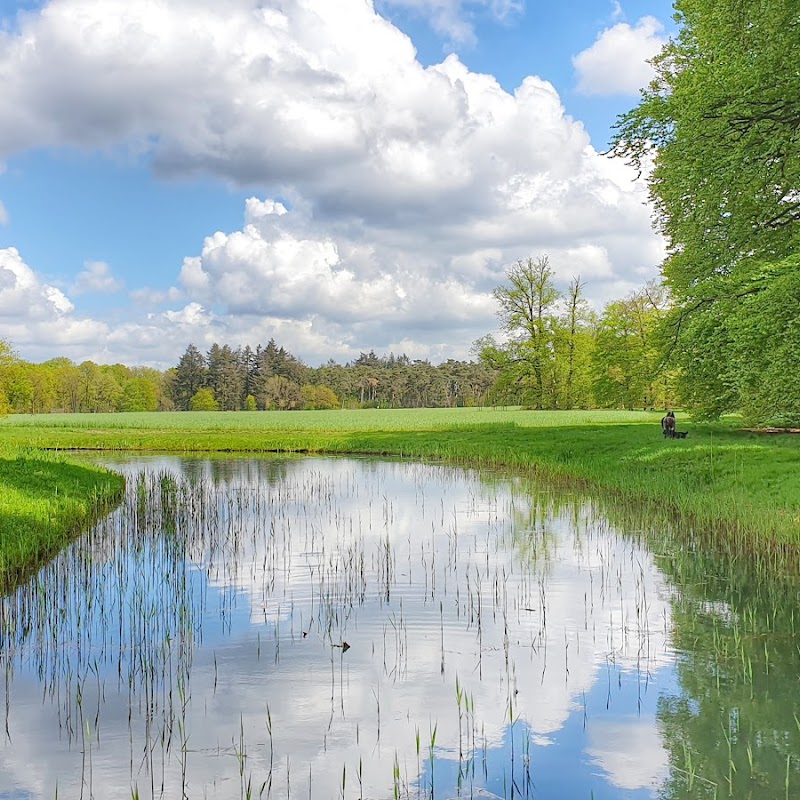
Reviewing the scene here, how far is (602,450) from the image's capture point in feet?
103

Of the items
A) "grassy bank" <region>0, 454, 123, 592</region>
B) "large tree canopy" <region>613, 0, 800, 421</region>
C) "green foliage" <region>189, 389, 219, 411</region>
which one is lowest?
"grassy bank" <region>0, 454, 123, 592</region>

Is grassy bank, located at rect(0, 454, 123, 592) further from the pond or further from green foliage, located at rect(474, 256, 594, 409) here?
green foliage, located at rect(474, 256, 594, 409)

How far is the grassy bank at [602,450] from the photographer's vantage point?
17016mm

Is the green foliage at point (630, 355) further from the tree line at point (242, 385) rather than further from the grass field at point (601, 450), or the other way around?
the tree line at point (242, 385)

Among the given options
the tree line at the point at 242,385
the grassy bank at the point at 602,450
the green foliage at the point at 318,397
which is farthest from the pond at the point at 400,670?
the green foliage at the point at 318,397

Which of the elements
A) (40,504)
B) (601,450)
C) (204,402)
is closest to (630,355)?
(601,450)

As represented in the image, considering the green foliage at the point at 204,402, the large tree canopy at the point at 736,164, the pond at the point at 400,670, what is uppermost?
the large tree canopy at the point at 736,164

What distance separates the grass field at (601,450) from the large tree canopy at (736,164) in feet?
6.92

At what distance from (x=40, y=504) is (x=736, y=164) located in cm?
1820

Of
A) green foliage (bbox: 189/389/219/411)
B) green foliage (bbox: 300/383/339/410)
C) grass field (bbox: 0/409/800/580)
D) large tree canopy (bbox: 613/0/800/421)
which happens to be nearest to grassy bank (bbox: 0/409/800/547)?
grass field (bbox: 0/409/800/580)

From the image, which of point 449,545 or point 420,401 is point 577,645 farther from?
point 420,401

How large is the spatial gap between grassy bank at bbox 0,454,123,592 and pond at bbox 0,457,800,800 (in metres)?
0.51

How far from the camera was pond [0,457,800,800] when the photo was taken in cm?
649

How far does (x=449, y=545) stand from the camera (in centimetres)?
1598
